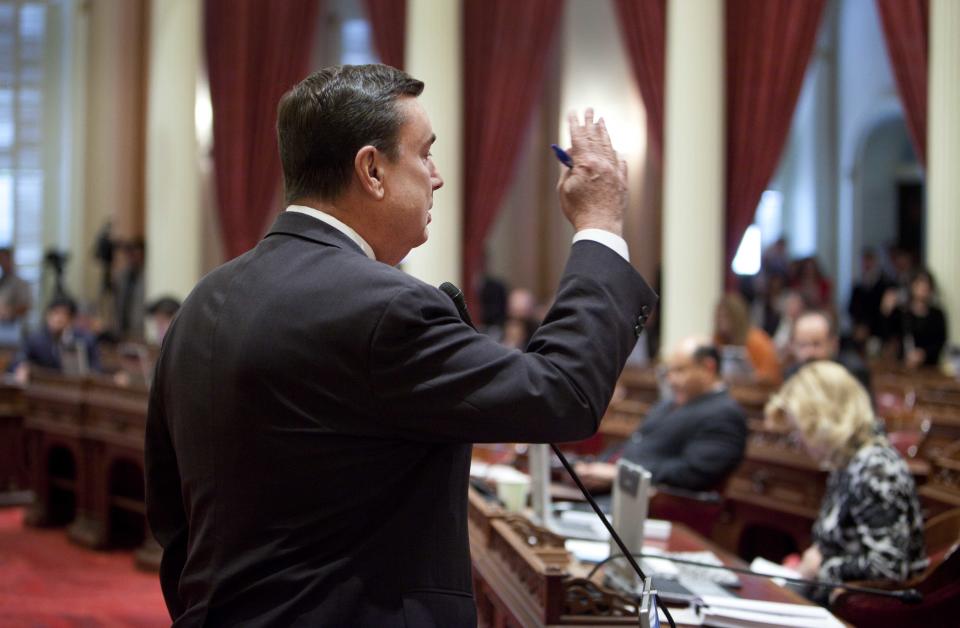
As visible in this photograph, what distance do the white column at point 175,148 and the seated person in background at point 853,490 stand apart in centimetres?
900

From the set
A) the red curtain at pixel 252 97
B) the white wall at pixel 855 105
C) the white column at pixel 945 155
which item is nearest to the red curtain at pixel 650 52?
the white column at pixel 945 155

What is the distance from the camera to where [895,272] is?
12.6 m

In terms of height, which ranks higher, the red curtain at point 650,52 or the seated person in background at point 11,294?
the red curtain at point 650,52

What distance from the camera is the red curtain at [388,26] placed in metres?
10.9

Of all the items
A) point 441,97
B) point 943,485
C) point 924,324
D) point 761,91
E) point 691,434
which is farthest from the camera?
point 441,97

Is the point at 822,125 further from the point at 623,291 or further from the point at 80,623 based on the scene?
the point at 623,291

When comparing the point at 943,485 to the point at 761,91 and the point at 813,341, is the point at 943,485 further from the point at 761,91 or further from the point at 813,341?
the point at 761,91

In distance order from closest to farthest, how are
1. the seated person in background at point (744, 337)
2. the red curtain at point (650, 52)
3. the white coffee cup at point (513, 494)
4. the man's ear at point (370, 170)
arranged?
the man's ear at point (370, 170) → the white coffee cup at point (513, 494) → the seated person in background at point (744, 337) → the red curtain at point (650, 52)

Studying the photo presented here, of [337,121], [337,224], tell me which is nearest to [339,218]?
[337,224]

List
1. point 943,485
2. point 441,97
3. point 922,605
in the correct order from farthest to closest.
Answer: point 441,97 → point 943,485 → point 922,605

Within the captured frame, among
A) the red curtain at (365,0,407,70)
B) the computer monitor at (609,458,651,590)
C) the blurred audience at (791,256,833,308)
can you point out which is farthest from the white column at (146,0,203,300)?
the computer monitor at (609,458,651,590)

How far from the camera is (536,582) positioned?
7.50 ft

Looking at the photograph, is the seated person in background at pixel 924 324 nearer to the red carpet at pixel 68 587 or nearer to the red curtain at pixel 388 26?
the red curtain at pixel 388 26

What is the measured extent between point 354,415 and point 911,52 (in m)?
8.14
